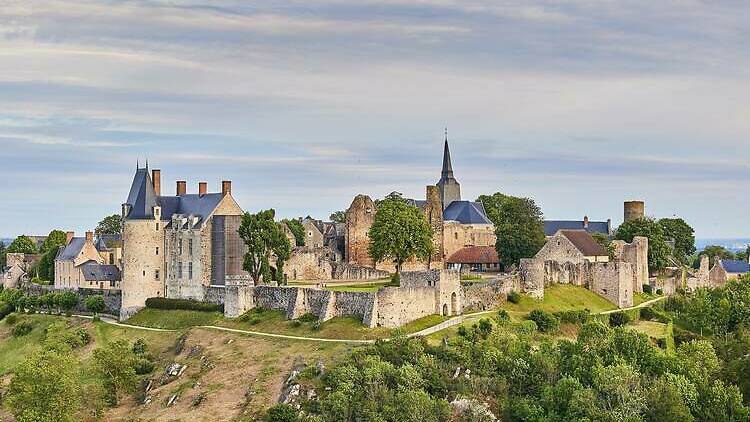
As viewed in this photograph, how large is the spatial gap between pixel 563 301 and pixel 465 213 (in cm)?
2846

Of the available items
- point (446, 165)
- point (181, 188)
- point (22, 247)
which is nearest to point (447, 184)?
point (446, 165)

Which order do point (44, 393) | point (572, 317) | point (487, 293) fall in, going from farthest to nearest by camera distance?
point (487, 293) → point (572, 317) → point (44, 393)

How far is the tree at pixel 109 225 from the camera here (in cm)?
13619

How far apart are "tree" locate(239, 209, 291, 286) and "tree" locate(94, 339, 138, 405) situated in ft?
49.9

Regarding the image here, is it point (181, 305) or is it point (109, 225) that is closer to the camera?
point (181, 305)

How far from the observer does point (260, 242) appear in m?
78.6

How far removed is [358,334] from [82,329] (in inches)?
1096

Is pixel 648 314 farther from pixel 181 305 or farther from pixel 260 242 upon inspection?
pixel 181 305

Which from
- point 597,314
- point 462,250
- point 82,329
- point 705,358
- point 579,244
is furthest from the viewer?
point 462,250

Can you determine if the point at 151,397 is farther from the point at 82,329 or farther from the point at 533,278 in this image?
the point at 533,278

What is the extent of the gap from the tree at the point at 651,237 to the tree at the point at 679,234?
9.17 meters

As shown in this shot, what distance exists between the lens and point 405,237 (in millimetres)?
85750

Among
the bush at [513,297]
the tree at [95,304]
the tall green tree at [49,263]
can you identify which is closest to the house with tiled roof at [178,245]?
the tree at [95,304]

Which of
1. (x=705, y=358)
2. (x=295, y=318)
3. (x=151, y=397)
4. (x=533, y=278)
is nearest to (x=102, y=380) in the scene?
(x=151, y=397)
